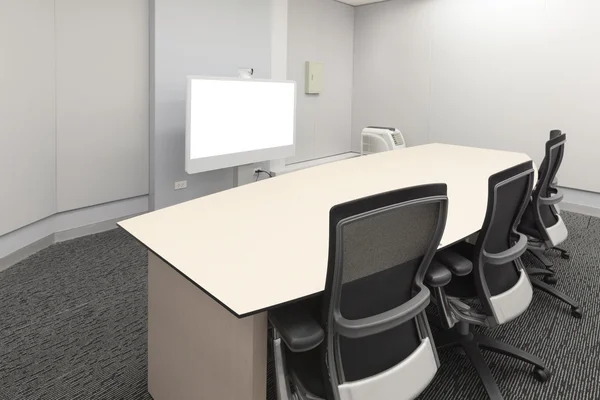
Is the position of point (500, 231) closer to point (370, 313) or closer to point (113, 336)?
point (370, 313)

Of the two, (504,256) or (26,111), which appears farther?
(26,111)

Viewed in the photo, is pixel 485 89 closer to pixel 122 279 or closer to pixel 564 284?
pixel 564 284

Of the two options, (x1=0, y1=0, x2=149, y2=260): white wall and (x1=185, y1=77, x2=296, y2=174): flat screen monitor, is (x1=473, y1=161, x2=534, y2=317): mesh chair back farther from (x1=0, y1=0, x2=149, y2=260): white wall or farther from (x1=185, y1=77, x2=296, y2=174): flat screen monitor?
(x1=0, y1=0, x2=149, y2=260): white wall

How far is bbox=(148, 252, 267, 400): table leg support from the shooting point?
148 centimetres

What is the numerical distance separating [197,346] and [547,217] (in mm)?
2410

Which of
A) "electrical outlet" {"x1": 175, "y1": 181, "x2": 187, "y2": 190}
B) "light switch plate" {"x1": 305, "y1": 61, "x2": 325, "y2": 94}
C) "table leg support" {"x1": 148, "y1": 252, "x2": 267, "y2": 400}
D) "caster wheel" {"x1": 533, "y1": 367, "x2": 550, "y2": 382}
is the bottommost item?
"caster wheel" {"x1": 533, "y1": 367, "x2": 550, "y2": 382}

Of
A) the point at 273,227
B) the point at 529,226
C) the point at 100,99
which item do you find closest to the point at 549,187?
the point at 529,226

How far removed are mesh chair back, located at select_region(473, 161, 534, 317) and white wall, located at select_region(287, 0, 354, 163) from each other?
15.2 feet

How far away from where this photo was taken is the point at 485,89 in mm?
5777

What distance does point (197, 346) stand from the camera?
1.68 m

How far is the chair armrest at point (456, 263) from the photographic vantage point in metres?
1.82

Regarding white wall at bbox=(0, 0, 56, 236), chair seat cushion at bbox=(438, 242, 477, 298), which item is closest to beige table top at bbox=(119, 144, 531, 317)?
chair seat cushion at bbox=(438, 242, 477, 298)

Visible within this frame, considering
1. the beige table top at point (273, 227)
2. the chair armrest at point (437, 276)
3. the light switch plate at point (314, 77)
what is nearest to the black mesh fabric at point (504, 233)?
the beige table top at point (273, 227)

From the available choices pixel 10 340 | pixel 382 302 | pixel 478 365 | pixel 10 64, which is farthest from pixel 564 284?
pixel 10 64
